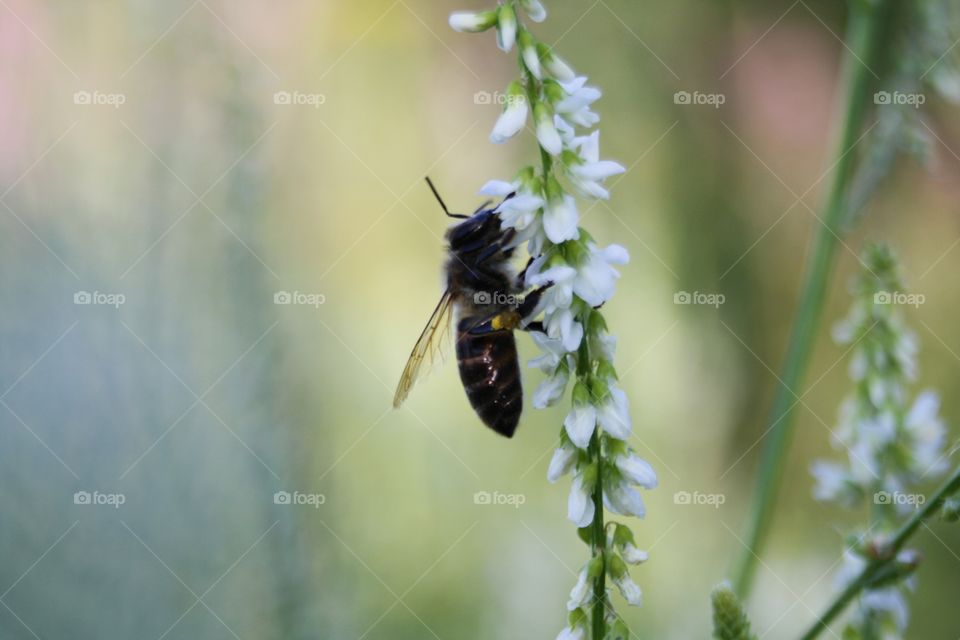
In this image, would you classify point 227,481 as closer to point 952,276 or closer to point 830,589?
point 830,589

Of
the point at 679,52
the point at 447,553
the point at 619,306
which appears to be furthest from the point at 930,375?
the point at 447,553

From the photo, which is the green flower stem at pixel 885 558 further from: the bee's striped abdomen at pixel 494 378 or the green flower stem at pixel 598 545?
the bee's striped abdomen at pixel 494 378

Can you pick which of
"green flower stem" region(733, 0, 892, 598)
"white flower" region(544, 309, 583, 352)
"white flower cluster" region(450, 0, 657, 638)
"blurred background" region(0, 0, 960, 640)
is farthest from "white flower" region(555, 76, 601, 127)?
"blurred background" region(0, 0, 960, 640)

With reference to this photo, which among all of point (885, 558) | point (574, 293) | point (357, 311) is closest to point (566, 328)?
point (574, 293)

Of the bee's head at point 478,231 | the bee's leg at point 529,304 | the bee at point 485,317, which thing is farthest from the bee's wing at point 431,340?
the bee's leg at point 529,304

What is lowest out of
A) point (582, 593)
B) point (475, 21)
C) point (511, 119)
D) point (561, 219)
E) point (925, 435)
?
point (582, 593)

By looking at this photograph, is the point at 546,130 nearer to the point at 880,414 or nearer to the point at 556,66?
the point at 556,66
